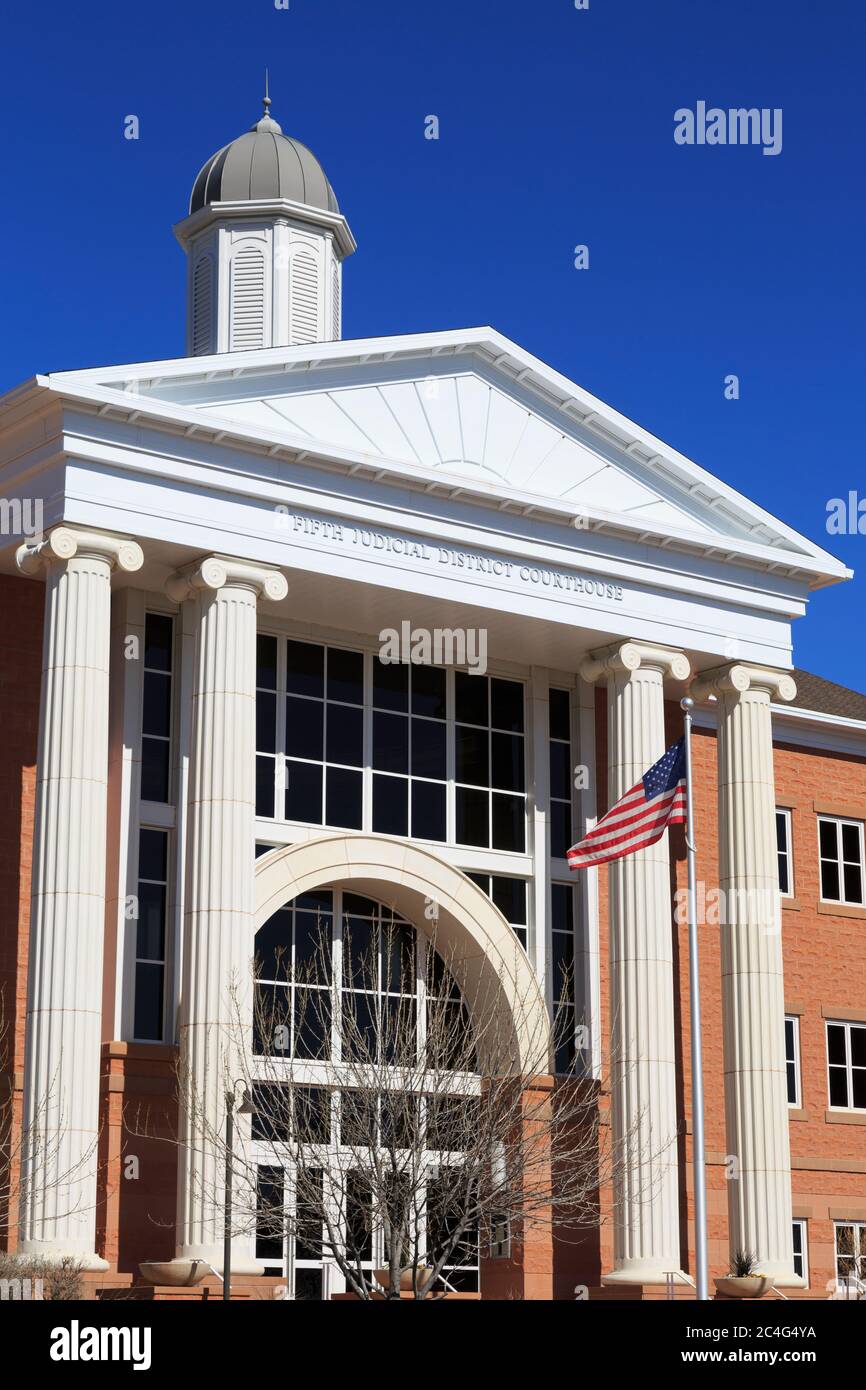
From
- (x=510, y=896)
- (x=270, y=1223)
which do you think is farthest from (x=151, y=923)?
(x=510, y=896)

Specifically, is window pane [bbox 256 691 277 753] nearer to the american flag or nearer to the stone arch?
the stone arch

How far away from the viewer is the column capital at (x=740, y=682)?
31.4m

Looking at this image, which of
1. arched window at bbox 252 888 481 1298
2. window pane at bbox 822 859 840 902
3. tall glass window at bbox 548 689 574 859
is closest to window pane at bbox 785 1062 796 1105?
window pane at bbox 822 859 840 902

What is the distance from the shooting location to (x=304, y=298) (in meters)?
33.2

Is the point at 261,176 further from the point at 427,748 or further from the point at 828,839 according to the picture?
the point at 828,839

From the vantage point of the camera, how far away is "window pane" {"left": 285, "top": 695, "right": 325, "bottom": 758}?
29.0 m

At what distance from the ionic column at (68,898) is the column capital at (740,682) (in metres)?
10.5

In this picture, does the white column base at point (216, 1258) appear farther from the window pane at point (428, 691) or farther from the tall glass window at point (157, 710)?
the window pane at point (428, 691)

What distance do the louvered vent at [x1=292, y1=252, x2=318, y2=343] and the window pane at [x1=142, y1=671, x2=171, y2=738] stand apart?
7.50 metres

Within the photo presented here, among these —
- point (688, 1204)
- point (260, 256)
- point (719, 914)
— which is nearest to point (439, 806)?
point (719, 914)

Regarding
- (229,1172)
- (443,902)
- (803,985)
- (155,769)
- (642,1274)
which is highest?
(155,769)

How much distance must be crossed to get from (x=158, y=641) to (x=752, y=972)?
1040 cm

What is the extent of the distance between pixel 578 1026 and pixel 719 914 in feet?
9.88

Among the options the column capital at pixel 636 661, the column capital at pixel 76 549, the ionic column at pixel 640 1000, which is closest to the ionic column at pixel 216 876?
the column capital at pixel 76 549
